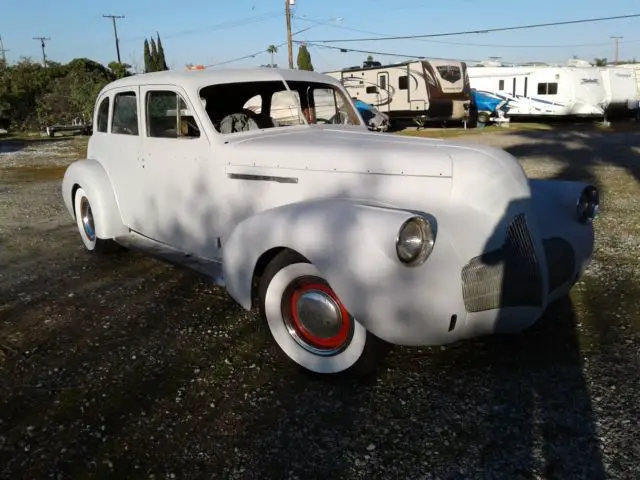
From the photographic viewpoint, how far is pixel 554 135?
19.1 metres

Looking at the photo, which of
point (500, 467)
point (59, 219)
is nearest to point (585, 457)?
point (500, 467)

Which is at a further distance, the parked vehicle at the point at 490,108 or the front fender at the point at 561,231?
the parked vehicle at the point at 490,108

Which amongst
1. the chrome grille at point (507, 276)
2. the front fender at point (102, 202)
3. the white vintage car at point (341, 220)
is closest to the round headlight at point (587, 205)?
the white vintage car at point (341, 220)

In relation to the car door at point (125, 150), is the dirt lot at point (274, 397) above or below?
below

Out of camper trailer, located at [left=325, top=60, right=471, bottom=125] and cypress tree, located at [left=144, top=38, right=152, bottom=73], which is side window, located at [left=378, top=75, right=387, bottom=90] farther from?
cypress tree, located at [left=144, top=38, right=152, bottom=73]

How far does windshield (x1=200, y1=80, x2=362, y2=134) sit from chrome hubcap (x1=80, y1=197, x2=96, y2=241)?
2319 millimetres

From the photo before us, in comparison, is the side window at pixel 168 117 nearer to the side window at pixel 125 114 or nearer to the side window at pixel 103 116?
the side window at pixel 125 114

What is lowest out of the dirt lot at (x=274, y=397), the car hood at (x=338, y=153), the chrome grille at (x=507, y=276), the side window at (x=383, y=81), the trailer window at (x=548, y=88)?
the dirt lot at (x=274, y=397)

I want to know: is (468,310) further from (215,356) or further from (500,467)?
(215,356)

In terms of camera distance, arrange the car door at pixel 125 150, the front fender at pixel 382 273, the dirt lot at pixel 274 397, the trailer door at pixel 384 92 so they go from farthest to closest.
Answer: the trailer door at pixel 384 92, the car door at pixel 125 150, the front fender at pixel 382 273, the dirt lot at pixel 274 397

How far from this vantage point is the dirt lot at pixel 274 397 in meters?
2.41

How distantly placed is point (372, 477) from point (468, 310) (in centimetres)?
95

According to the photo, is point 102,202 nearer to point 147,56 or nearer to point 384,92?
point 384,92

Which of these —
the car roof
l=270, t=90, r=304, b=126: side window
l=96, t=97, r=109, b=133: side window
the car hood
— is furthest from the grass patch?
the car hood
